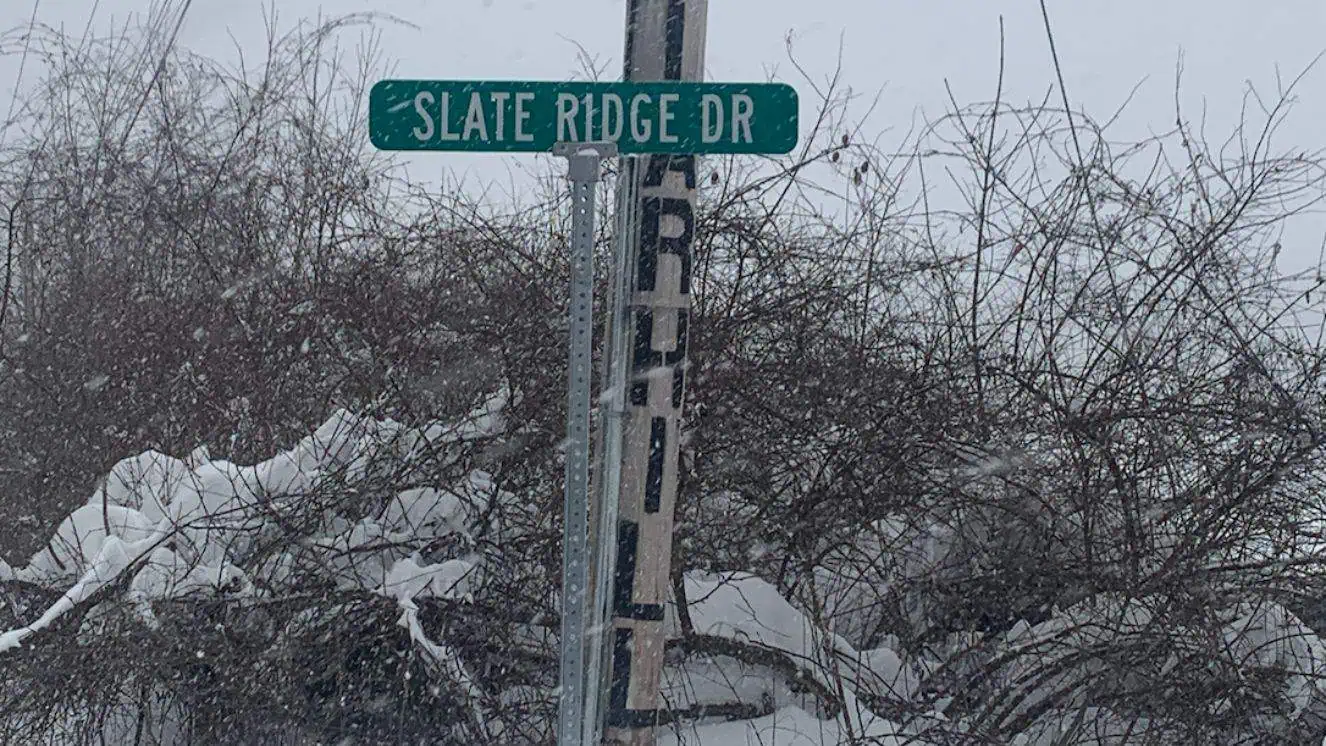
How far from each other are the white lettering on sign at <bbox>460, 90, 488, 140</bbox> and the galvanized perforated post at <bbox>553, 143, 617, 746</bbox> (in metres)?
0.20

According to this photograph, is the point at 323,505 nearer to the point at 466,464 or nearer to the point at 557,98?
the point at 466,464

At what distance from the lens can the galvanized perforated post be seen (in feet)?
10.1

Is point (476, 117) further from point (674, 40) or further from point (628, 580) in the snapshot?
point (628, 580)

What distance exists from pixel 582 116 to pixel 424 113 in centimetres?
39

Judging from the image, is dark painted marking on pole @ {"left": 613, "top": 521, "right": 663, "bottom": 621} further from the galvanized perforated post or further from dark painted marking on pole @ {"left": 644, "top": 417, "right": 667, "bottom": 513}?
the galvanized perforated post

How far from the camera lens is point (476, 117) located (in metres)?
3.26

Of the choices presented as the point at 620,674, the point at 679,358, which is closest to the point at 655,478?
the point at 679,358

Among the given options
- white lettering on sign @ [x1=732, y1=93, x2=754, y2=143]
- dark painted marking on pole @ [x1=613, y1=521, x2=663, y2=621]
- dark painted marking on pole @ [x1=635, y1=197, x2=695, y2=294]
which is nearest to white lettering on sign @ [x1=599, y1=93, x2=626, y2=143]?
white lettering on sign @ [x1=732, y1=93, x2=754, y2=143]

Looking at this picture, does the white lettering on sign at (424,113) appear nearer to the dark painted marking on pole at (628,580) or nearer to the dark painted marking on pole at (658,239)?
the dark painted marking on pole at (658,239)

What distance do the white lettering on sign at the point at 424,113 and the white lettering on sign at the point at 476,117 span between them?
8 centimetres

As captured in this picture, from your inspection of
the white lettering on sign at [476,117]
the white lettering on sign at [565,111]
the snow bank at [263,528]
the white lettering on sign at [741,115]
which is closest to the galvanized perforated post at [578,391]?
the white lettering on sign at [565,111]

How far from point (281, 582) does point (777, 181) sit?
247cm

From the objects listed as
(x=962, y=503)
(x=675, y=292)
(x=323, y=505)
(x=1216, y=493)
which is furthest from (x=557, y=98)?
(x=1216, y=493)

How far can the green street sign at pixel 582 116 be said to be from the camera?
10.7ft
